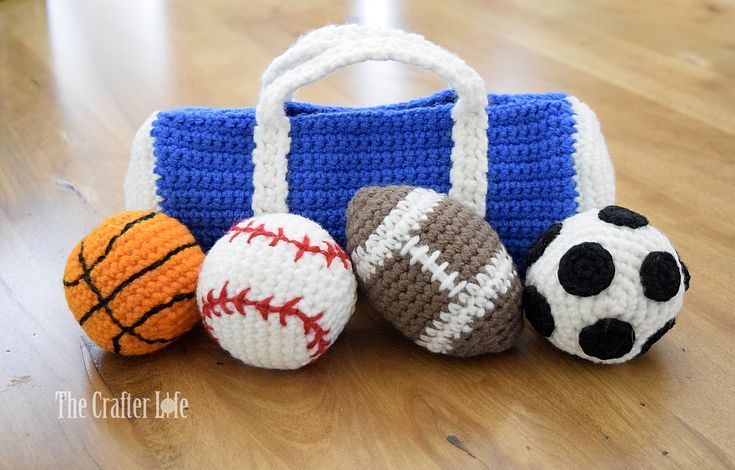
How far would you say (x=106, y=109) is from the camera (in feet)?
3.82

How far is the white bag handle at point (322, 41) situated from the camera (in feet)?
2.62

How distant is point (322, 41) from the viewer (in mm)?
801

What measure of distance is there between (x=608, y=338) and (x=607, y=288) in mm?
43

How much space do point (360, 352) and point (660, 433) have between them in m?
0.27

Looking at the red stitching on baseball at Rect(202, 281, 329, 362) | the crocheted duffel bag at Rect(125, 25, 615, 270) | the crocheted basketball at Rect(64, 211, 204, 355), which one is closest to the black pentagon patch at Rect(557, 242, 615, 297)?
the crocheted duffel bag at Rect(125, 25, 615, 270)

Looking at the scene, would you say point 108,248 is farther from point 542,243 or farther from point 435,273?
point 542,243

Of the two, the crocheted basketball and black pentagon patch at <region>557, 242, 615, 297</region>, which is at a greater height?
black pentagon patch at <region>557, 242, 615, 297</region>

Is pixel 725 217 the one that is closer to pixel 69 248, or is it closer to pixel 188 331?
pixel 188 331

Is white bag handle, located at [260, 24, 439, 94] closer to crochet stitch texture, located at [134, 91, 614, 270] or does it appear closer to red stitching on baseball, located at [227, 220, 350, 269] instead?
crochet stitch texture, located at [134, 91, 614, 270]

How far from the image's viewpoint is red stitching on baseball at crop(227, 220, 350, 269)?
682 mm

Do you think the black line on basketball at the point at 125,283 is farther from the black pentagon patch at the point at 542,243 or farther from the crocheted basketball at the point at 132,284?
the black pentagon patch at the point at 542,243

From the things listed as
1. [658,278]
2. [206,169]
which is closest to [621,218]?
[658,278]

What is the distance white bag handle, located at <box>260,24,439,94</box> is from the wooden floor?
264 mm

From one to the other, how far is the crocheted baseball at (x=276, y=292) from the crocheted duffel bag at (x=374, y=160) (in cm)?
8
